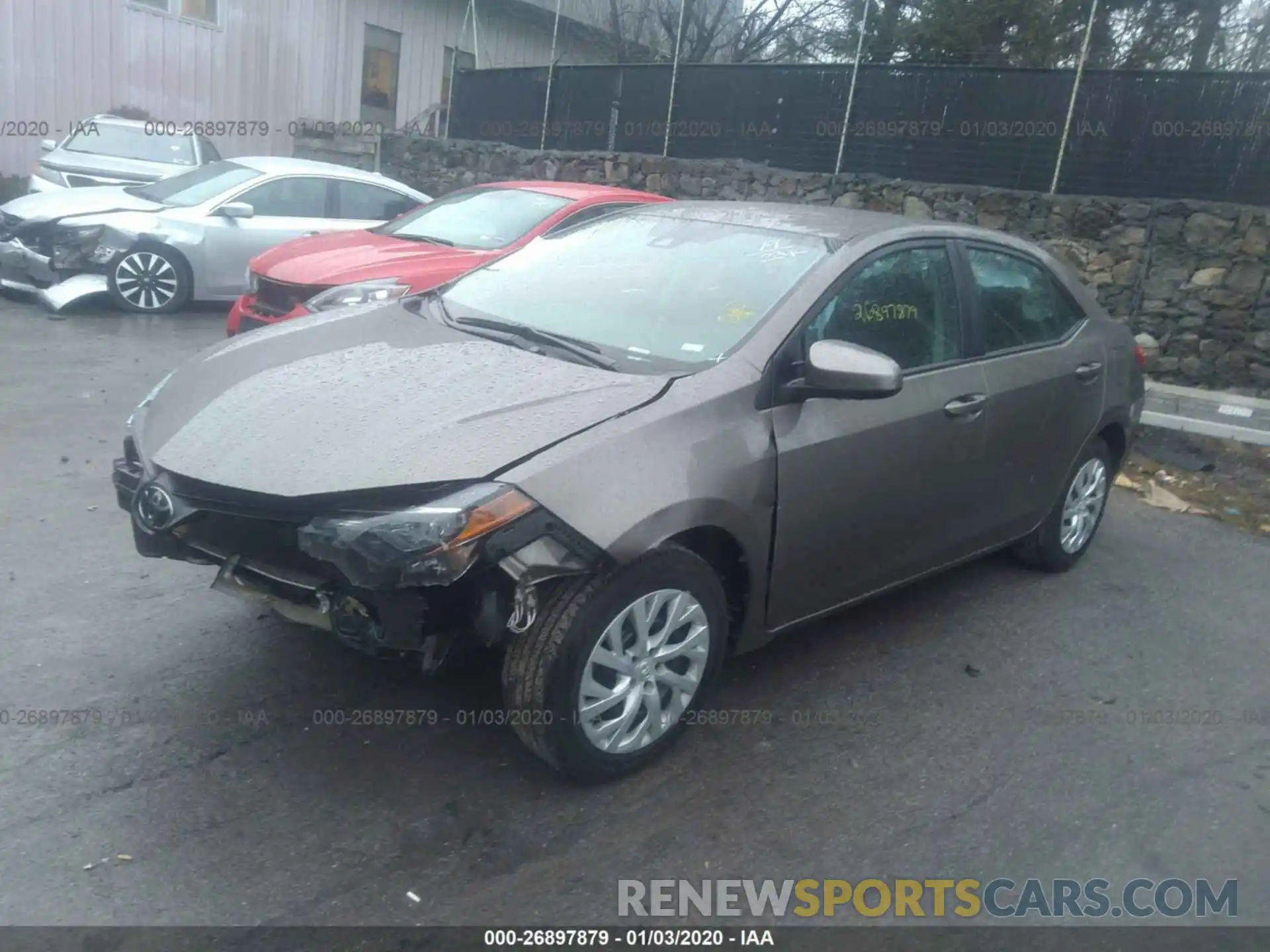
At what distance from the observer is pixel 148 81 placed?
17922 millimetres

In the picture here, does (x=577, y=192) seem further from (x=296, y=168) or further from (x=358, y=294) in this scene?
(x=296, y=168)

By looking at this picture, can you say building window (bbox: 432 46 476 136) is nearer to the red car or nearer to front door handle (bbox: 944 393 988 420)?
the red car

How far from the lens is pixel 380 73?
21234mm

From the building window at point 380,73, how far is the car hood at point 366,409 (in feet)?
60.6

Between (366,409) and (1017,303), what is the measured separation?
294cm

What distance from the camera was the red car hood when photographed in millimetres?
7516

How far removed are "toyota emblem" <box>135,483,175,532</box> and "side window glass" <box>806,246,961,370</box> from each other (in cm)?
210

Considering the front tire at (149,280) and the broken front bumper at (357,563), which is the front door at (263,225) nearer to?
the front tire at (149,280)

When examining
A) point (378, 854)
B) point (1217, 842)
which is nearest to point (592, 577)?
point (378, 854)

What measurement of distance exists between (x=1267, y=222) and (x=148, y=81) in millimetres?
15899

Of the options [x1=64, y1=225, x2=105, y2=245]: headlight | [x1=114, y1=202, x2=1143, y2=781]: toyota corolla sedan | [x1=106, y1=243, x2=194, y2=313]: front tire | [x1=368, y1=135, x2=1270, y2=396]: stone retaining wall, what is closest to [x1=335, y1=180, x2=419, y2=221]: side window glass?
[x1=106, y1=243, x2=194, y2=313]: front tire

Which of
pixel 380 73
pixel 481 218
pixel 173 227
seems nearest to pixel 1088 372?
pixel 481 218

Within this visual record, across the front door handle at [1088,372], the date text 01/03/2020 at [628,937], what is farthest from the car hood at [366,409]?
the front door handle at [1088,372]

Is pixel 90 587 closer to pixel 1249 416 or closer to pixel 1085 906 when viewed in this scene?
pixel 1085 906
